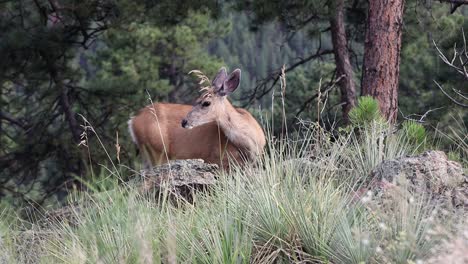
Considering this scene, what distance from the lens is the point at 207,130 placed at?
11.4m

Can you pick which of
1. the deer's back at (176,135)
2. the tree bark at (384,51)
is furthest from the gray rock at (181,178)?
the deer's back at (176,135)

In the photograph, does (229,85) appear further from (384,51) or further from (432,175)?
(432,175)

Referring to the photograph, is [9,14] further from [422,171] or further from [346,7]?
[422,171]

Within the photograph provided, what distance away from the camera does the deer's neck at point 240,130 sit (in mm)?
10336

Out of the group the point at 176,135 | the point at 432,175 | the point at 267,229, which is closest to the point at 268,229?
the point at 267,229

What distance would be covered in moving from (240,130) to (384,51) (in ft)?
6.34

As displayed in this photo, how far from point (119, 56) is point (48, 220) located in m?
20.7

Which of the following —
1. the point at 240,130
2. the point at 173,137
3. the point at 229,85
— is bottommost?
the point at 173,137

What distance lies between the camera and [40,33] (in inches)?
635

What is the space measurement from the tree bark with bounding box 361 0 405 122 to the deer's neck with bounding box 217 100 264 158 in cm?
141

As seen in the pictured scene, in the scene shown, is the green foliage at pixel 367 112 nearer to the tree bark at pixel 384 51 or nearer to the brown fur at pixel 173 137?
the tree bark at pixel 384 51

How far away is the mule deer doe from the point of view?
10375mm

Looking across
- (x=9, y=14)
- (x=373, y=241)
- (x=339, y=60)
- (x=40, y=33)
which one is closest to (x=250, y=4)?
(x=339, y=60)

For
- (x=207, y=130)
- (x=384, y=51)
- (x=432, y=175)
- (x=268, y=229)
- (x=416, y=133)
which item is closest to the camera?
(x=268, y=229)
